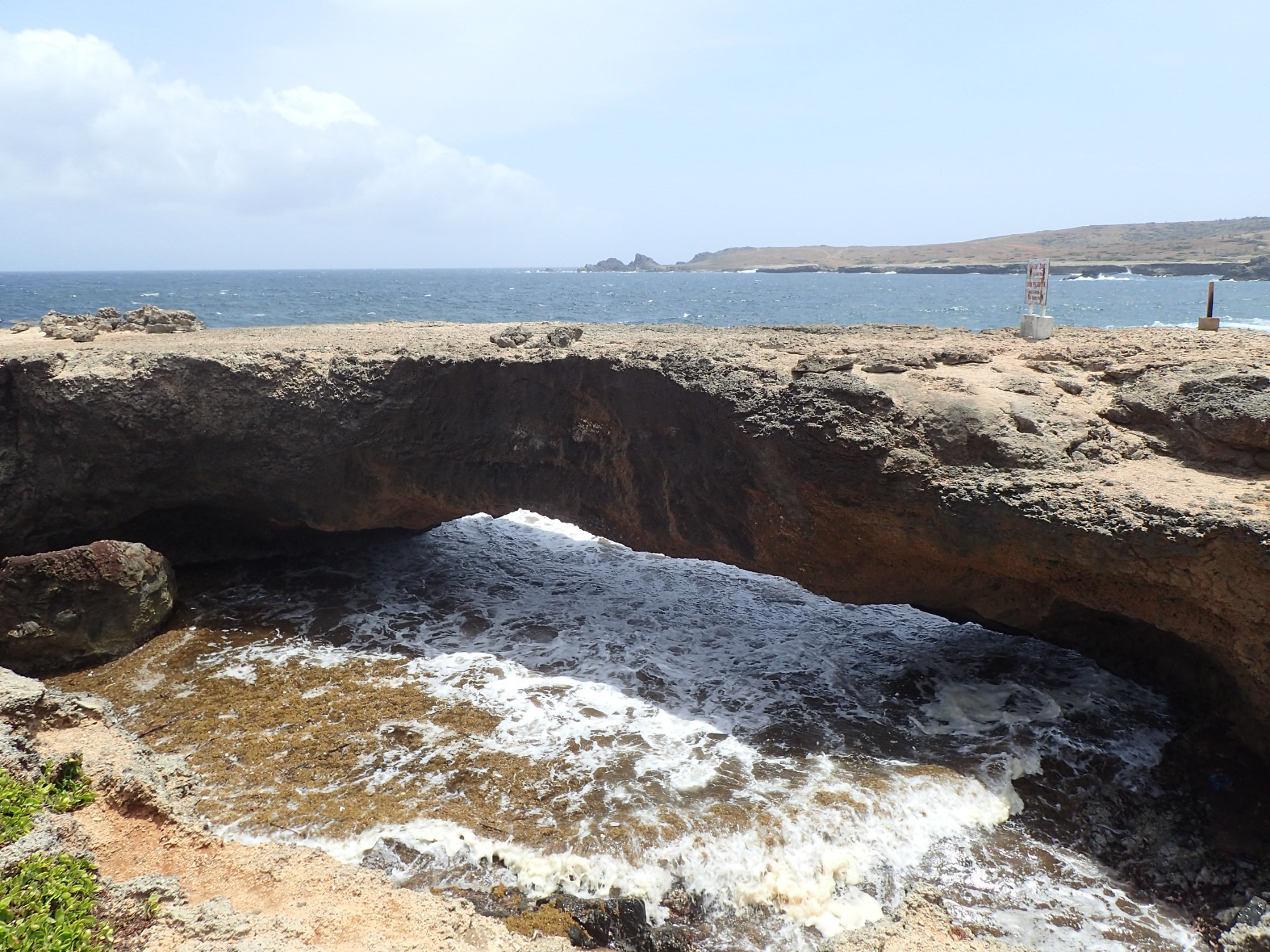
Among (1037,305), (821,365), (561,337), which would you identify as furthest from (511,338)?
(1037,305)

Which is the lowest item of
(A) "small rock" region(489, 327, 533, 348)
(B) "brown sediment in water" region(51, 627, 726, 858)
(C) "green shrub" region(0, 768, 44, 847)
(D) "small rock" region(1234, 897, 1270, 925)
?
(D) "small rock" region(1234, 897, 1270, 925)

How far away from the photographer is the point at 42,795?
16.9 feet

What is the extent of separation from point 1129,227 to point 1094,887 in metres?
141

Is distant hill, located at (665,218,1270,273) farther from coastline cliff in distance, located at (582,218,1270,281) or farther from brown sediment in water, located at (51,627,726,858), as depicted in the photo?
brown sediment in water, located at (51,627,726,858)

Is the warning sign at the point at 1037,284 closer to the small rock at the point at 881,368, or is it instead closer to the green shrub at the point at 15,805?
the small rock at the point at 881,368

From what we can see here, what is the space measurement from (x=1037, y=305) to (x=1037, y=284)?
29 centimetres

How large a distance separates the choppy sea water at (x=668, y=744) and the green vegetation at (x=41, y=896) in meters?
1.31

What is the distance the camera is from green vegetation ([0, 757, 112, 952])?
3.96 meters

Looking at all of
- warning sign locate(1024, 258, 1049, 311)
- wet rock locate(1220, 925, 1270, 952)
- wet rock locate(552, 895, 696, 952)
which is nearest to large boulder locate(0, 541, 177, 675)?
wet rock locate(552, 895, 696, 952)

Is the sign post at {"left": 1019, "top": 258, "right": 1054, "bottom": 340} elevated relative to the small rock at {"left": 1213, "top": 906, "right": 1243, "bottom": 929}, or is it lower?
elevated

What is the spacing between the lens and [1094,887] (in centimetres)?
545

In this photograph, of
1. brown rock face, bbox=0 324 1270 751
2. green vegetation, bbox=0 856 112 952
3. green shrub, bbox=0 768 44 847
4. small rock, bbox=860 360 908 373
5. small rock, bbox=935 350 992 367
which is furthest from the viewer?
small rock, bbox=935 350 992 367

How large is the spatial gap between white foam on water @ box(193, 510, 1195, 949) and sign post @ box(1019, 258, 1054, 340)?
368cm

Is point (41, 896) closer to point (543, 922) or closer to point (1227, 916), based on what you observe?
point (543, 922)
